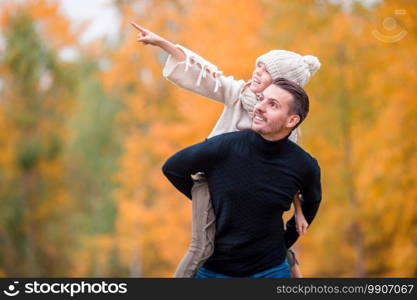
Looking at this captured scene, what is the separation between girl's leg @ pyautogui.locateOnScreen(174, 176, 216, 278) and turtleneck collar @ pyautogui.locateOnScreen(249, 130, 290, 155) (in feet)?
1.02

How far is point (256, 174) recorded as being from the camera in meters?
2.72

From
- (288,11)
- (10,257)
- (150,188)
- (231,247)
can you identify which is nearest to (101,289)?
(231,247)

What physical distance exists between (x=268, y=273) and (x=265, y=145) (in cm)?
57

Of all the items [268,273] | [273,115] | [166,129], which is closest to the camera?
[273,115]

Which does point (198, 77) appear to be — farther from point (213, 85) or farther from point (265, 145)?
point (265, 145)

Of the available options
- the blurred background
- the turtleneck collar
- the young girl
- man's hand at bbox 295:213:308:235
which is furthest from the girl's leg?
the blurred background

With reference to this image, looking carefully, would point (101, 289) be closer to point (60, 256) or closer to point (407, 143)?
point (407, 143)

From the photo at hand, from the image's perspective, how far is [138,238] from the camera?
1766 cm

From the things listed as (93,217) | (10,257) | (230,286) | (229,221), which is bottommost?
(230,286)

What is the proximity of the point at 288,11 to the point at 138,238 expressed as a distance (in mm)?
8704

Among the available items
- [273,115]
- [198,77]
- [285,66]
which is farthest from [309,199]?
[198,77]

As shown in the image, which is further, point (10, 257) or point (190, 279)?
point (10, 257)

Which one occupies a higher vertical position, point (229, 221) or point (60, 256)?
point (60, 256)

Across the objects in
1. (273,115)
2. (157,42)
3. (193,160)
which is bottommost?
(193,160)
